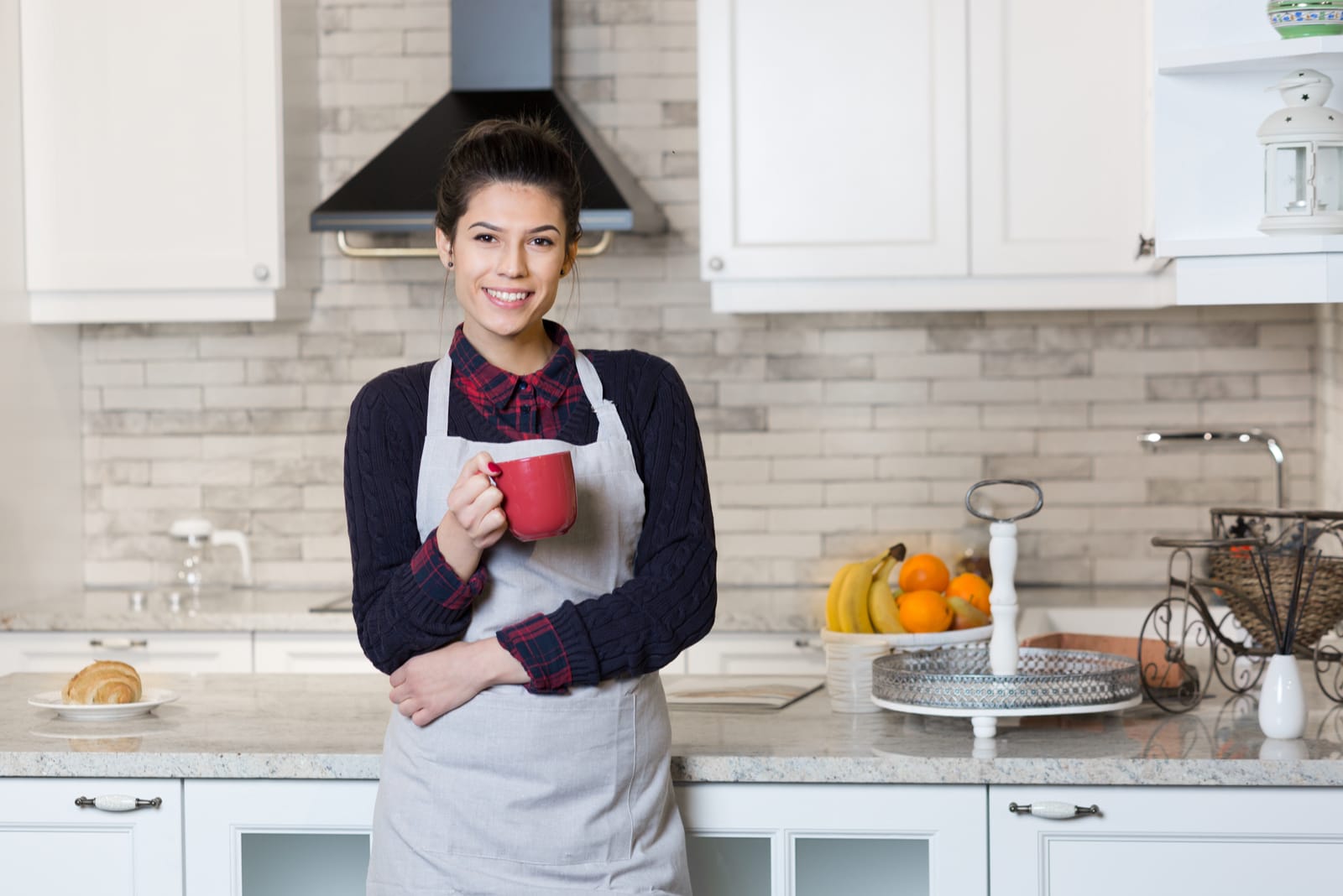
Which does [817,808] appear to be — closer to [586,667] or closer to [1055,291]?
[586,667]

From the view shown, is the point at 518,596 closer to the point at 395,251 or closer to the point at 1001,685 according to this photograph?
the point at 1001,685

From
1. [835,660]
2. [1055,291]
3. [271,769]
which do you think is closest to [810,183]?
[1055,291]

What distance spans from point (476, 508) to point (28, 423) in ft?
8.55

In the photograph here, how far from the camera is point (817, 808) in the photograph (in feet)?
5.90

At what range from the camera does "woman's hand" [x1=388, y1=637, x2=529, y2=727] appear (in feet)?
5.19

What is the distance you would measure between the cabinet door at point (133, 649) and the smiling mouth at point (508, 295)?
203 centimetres

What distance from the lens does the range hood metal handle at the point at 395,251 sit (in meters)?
3.57

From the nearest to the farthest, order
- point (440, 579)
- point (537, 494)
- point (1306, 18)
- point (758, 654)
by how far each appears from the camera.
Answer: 1. point (537, 494)
2. point (440, 579)
3. point (1306, 18)
4. point (758, 654)

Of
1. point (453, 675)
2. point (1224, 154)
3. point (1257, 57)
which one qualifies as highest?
point (1257, 57)

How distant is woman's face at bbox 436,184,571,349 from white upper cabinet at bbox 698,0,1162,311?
154 centimetres

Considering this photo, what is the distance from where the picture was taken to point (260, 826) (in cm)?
184

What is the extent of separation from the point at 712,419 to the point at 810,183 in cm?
82

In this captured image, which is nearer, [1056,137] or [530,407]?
[530,407]

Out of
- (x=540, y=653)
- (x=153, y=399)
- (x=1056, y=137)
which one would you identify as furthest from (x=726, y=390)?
(x=540, y=653)
